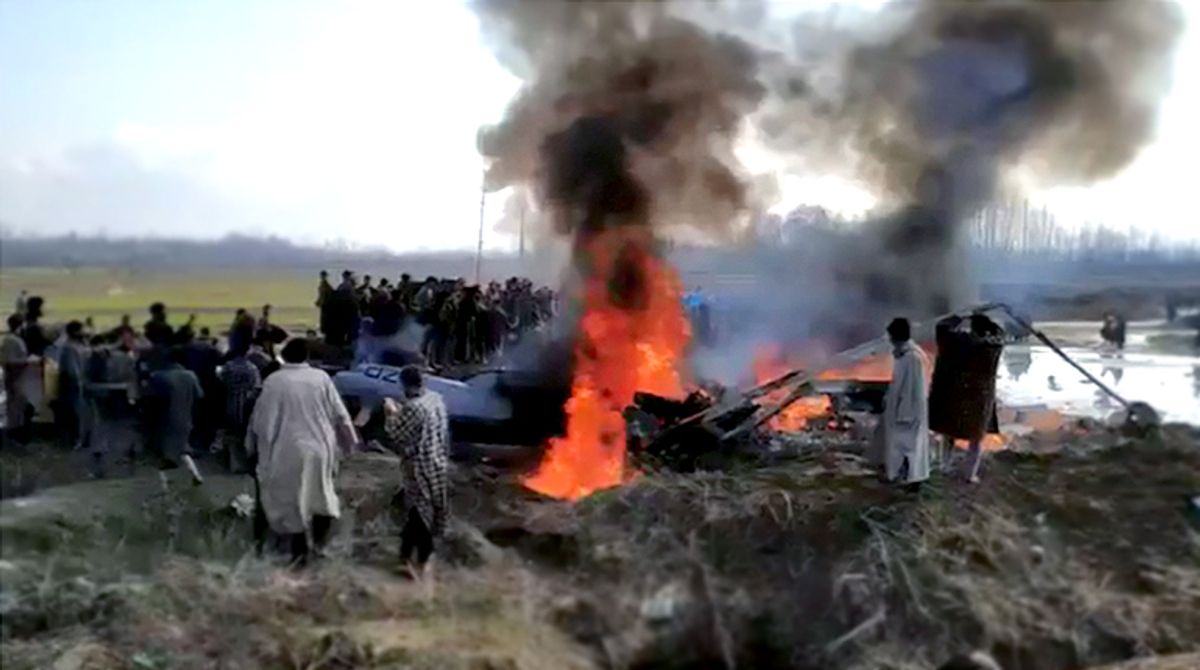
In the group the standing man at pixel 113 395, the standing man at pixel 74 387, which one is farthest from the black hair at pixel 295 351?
the standing man at pixel 74 387

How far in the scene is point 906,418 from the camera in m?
7.43

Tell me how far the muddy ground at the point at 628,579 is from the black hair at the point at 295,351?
0.74 metres

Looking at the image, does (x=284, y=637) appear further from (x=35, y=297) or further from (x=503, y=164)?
(x=503, y=164)

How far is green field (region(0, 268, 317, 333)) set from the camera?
5.22 m

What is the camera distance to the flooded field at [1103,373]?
7.93 m

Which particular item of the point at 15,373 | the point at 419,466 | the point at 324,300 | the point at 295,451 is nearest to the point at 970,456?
the point at 419,466

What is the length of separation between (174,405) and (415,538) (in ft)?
4.69

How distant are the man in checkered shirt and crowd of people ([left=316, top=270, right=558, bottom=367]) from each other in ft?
1.95

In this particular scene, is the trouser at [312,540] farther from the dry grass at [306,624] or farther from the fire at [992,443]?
the fire at [992,443]

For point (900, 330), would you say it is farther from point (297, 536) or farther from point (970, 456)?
point (297, 536)

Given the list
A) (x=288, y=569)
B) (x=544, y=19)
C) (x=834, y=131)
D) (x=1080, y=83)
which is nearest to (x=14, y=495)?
(x=288, y=569)

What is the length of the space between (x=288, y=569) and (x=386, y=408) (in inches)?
39.1

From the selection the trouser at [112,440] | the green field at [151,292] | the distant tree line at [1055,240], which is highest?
the distant tree line at [1055,240]

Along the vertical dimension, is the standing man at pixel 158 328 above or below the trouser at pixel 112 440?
above
